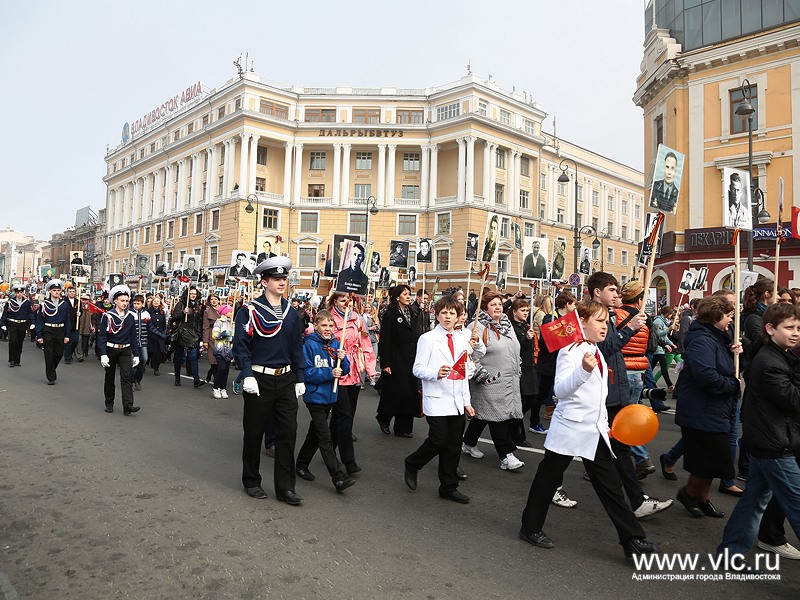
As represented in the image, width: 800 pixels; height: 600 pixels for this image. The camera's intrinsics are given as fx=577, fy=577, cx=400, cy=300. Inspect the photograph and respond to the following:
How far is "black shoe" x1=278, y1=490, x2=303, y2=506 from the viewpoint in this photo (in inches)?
201

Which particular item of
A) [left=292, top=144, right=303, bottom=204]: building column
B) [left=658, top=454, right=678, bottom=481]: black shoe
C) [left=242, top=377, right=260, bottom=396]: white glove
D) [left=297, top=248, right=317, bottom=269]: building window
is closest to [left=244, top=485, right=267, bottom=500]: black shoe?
[left=242, top=377, right=260, bottom=396]: white glove

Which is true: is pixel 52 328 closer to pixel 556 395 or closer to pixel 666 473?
pixel 556 395

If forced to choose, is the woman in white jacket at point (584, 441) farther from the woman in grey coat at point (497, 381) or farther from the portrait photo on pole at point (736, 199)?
the portrait photo on pole at point (736, 199)

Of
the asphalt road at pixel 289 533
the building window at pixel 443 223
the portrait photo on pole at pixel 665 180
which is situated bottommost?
the asphalt road at pixel 289 533

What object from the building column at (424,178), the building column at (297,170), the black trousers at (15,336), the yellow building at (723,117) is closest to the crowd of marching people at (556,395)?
the black trousers at (15,336)

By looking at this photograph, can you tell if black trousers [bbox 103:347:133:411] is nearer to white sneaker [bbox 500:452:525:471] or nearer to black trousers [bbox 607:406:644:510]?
white sneaker [bbox 500:452:525:471]

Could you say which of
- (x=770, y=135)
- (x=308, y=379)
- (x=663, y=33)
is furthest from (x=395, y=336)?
(x=663, y=33)

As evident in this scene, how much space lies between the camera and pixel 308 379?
5.90 meters

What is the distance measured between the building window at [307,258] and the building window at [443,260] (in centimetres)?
1213

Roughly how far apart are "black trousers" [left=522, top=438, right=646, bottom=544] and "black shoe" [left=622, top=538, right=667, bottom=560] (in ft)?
0.13

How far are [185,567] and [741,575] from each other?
3702 mm

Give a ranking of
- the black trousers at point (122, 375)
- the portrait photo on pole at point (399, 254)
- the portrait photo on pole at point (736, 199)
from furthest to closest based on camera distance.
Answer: the portrait photo on pole at point (399, 254)
the black trousers at point (122, 375)
the portrait photo on pole at point (736, 199)

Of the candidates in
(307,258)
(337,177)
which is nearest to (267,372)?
(307,258)

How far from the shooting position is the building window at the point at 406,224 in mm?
57500
